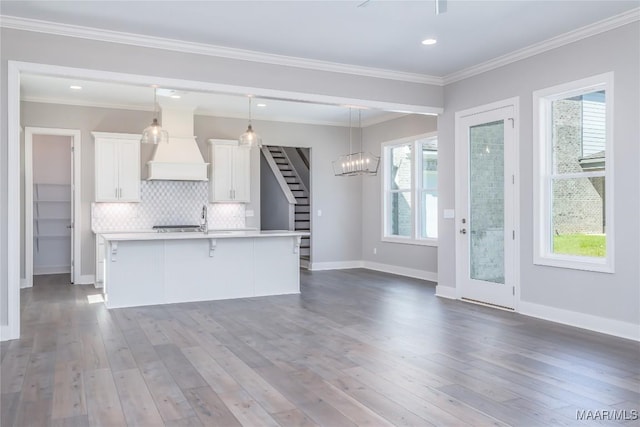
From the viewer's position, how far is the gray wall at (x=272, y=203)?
1093cm

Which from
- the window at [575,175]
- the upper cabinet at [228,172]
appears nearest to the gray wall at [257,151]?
the upper cabinet at [228,172]

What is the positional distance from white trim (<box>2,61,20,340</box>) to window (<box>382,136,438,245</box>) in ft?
19.4

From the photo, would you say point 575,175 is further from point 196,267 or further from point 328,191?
point 328,191

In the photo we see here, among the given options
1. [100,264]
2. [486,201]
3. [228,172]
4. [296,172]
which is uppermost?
[296,172]

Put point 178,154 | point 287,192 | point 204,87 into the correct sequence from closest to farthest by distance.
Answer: point 204,87 < point 178,154 < point 287,192

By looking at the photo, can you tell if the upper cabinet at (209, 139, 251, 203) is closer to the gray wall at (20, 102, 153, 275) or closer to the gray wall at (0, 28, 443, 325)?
the gray wall at (20, 102, 153, 275)

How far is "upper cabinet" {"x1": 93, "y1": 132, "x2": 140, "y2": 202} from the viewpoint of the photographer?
8023 mm

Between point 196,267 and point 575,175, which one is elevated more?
point 575,175

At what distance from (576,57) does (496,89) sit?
106 cm

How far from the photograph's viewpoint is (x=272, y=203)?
11617 millimetres

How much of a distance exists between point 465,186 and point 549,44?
6.27ft

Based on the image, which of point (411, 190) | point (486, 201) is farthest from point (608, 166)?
point (411, 190)

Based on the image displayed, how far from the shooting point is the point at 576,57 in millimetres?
5105

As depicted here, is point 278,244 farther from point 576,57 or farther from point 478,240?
point 576,57
